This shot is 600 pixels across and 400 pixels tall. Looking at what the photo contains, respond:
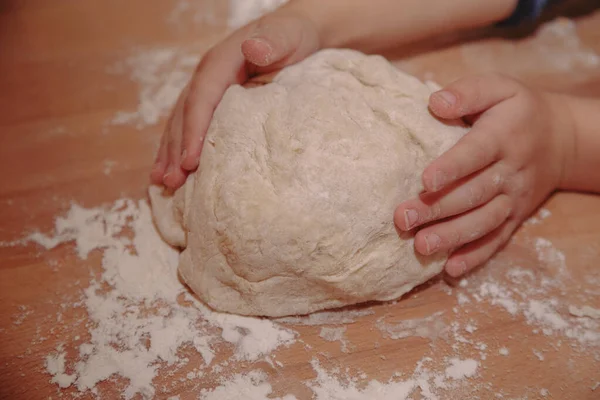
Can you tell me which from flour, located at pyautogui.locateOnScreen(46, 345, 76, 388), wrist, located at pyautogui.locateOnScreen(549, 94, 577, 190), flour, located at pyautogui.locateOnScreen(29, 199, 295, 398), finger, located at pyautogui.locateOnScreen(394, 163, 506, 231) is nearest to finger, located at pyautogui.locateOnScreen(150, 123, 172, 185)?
flour, located at pyautogui.locateOnScreen(29, 199, 295, 398)

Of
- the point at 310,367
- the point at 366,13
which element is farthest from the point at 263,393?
the point at 366,13

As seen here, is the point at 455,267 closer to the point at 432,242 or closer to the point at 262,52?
the point at 432,242

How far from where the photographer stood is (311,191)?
36.5 inches

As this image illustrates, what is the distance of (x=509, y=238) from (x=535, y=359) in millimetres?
294

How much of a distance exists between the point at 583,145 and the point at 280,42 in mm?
776

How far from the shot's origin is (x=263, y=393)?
977 mm

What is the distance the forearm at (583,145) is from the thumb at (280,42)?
26.0 inches

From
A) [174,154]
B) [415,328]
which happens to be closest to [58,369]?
[174,154]

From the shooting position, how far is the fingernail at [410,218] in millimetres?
932

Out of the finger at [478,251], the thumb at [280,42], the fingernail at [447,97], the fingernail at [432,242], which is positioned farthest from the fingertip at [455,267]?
the thumb at [280,42]

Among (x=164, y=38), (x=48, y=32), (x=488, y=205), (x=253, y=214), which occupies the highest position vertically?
(x=48, y=32)

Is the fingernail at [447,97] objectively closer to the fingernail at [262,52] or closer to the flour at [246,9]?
the fingernail at [262,52]

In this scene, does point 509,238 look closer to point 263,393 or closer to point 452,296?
point 452,296

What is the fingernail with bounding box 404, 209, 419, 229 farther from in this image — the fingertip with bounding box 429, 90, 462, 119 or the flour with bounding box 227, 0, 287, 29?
the flour with bounding box 227, 0, 287, 29
